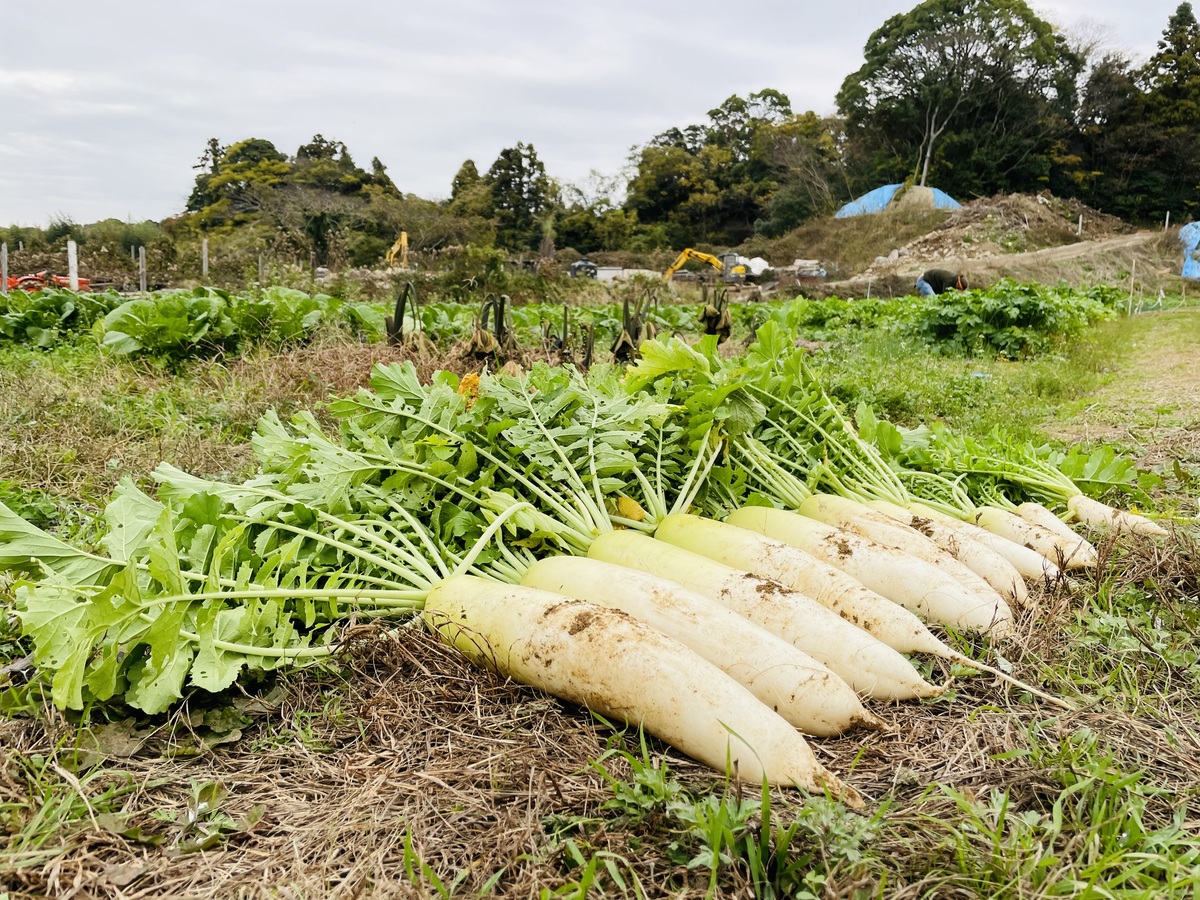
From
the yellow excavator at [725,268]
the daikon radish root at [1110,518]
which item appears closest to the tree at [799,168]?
the yellow excavator at [725,268]

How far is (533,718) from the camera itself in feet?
6.29

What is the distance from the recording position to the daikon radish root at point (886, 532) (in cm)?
250

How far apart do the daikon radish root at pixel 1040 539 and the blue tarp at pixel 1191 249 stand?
28.8 metres

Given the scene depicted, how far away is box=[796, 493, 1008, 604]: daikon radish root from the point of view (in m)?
2.50

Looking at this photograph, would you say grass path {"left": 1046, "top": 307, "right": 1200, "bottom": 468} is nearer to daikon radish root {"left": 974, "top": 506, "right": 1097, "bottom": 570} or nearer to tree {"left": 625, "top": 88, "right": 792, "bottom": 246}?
daikon radish root {"left": 974, "top": 506, "right": 1097, "bottom": 570}

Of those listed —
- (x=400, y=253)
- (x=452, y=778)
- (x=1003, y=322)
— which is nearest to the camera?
(x=452, y=778)

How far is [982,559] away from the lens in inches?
105

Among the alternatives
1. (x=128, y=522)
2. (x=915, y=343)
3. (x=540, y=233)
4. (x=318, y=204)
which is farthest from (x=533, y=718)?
(x=540, y=233)

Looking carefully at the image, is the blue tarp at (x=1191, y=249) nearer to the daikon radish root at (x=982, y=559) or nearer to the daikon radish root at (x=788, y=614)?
the daikon radish root at (x=982, y=559)

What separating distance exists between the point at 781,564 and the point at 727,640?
52 cm

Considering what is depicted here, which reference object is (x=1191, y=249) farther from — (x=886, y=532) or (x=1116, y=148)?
(x=886, y=532)

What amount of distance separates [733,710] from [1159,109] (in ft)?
174

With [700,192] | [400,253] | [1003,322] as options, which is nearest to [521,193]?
[700,192]

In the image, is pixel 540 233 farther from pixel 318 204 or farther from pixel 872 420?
pixel 872 420
